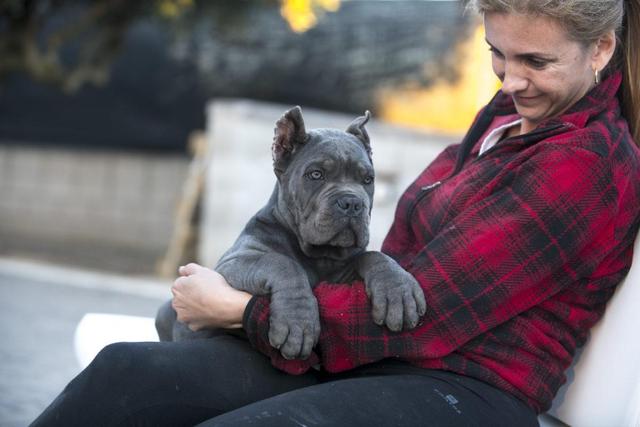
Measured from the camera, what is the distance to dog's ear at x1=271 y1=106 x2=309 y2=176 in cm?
298

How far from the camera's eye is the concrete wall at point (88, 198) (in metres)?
11.8

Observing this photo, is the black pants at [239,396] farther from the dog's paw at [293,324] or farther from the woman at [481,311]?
the dog's paw at [293,324]

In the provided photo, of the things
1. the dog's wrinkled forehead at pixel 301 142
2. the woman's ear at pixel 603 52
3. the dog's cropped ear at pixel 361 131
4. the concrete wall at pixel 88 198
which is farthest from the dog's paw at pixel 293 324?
the concrete wall at pixel 88 198

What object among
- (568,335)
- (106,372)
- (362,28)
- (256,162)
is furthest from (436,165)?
(362,28)

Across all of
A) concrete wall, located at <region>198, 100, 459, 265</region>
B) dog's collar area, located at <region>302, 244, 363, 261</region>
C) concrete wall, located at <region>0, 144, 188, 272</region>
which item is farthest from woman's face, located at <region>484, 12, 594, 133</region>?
concrete wall, located at <region>0, 144, 188, 272</region>

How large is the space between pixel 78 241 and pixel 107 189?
2.47ft

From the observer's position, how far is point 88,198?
1226 centimetres

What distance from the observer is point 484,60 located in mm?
10172

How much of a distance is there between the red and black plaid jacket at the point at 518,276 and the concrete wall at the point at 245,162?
6.26 meters

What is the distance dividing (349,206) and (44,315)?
5.25 m

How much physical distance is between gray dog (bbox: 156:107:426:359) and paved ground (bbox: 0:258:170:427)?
215 cm

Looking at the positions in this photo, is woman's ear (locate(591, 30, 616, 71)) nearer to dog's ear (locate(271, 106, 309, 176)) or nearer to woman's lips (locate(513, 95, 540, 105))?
woman's lips (locate(513, 95, 540, 105))

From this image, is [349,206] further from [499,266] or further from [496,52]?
[496,52]

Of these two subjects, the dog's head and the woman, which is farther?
the dog's head
